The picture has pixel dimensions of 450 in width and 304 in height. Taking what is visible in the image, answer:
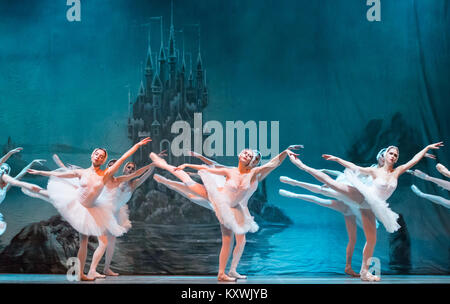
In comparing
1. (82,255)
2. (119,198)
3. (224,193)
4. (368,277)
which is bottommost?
(368,277)

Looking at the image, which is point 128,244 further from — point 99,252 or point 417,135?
Result: point 417,135

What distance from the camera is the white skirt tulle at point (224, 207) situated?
5.67 m

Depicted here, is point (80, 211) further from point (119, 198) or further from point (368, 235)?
point (368, 235)

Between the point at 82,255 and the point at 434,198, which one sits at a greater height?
the point at 434,198

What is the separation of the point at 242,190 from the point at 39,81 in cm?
413

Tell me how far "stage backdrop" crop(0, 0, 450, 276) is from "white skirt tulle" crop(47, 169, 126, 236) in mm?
1790

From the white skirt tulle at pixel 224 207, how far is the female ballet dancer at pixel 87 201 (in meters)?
0.87

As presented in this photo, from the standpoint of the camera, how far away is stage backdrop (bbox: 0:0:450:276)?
766cm

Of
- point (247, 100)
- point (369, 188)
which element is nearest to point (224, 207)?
point (369, 188)

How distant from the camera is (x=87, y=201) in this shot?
584cm

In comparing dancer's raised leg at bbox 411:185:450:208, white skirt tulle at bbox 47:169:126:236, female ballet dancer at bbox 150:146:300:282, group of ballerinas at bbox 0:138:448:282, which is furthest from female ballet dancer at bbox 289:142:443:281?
white skirt tulle at bbox 47:169:126:236

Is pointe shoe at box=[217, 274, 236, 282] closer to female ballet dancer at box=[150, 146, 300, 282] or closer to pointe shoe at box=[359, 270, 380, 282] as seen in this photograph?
female ballet dancer at box=[150, 146, 300, 282]

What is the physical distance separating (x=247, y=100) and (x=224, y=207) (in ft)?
8.33

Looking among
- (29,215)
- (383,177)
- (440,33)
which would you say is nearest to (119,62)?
(29,215)
